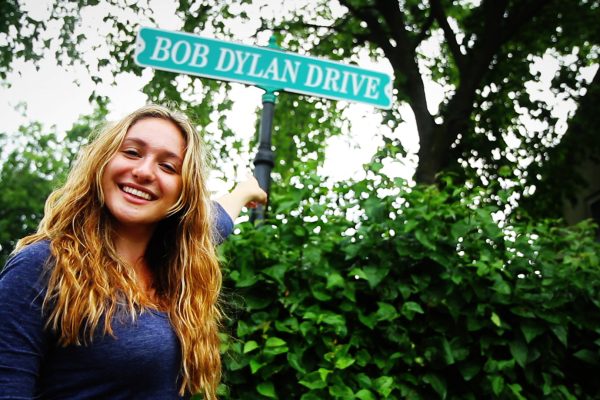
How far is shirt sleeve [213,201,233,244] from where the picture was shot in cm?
207

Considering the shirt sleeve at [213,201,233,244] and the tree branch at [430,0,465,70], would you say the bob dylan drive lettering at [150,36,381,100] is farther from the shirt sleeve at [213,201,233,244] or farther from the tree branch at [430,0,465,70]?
the tree branch at [430,0,465,70]

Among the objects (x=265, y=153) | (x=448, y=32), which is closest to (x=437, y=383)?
(x=265, y=153)

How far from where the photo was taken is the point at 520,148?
9.61m

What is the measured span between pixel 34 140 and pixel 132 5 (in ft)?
94.7

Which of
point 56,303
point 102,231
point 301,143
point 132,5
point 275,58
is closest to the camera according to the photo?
point 56,303

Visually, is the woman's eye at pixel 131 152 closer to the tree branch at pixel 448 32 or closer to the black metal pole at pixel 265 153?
the black metal pole at pixel 265 153

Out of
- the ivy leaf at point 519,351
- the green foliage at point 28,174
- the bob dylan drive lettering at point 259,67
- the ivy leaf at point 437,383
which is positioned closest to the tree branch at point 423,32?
the bob dylan drive lettering at point 259,67

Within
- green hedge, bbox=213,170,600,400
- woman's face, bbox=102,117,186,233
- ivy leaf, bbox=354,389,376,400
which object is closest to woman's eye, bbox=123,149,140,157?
woman's face, bbox=102,117,186,233

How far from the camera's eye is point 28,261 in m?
1.25

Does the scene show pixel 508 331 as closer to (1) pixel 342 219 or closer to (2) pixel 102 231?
(1) pixel 342 219

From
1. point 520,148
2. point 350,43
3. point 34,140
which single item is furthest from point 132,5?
point 34,140

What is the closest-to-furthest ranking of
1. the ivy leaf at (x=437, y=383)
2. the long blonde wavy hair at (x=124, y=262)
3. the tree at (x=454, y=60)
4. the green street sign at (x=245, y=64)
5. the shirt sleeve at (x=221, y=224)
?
the long blonde wavy hair at (x=124, y=262), the shirt sleeve at (x=221, y=224), the ivy leaf at (x=437, y=383), the green street sign at (x=245, y=64), the tree at (x=454, y=60)

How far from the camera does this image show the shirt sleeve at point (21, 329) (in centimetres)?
117

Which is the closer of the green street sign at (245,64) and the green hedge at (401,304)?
the green hedge at (401,304)
